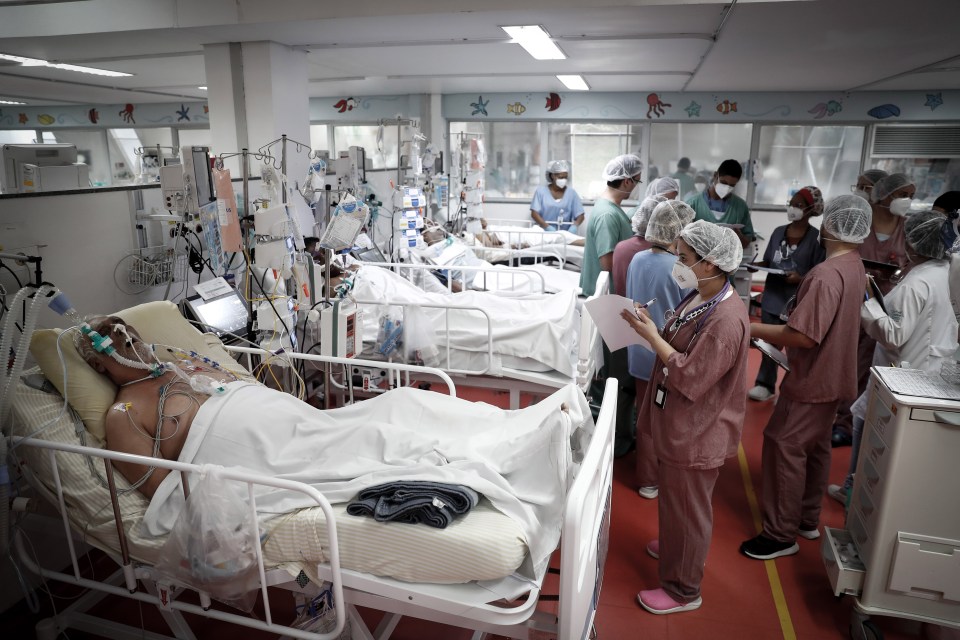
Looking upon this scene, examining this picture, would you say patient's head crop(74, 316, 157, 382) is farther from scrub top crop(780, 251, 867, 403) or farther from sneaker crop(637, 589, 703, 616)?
scrub top crop(780, 251, 867, 403)

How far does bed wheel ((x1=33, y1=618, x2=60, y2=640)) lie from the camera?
218cm

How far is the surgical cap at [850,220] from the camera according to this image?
2631 mm

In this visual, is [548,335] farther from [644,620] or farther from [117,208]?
[117,208]

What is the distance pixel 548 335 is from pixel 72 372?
2.23 meters

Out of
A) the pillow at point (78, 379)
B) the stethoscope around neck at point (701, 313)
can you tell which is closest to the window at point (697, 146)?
the stethoscope around neck at point (701, 313)

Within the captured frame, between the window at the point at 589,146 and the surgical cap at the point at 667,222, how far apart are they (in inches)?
214

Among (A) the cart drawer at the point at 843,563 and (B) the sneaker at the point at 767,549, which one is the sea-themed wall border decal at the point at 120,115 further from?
(A) the cart drawer at the point at 843,563

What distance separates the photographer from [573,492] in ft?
5.11

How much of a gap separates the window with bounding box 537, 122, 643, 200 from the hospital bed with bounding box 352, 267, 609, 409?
5337mm

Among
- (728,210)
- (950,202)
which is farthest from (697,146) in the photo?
(950,202)

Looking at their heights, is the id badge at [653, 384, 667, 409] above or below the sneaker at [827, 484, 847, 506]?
above

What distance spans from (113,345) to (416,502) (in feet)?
4.50

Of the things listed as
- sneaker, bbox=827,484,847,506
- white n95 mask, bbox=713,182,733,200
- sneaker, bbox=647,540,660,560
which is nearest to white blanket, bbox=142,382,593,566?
Answer: sneaker, bbox=647,540,660,560

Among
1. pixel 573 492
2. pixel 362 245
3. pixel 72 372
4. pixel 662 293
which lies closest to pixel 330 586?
pixel 573 492
